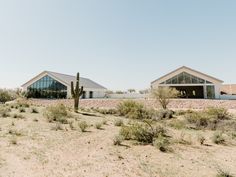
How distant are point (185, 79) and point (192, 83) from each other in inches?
63.5

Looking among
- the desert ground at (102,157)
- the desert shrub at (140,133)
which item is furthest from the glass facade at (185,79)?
the desert shrub at (140,133)

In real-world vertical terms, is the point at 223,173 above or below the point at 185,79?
below

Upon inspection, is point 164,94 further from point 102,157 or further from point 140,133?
point 102,157

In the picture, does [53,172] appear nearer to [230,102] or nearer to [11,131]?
[11,131]

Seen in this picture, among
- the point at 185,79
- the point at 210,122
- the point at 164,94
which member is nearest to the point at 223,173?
the point at 210,122

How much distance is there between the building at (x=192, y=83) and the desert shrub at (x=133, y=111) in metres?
21.0

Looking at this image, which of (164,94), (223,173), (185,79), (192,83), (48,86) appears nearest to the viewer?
(223,173)

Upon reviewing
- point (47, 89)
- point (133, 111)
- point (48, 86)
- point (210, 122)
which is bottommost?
point (210, 122)

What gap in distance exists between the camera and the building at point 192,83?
4016 cm

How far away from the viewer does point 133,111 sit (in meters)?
21.1

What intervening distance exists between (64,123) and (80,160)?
797 cm

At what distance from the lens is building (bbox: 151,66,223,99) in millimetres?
40156

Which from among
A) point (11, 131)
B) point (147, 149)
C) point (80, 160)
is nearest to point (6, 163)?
point (80, 160)

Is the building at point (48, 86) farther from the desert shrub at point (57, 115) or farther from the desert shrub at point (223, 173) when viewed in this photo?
the desert shrub at point (223, 173)
